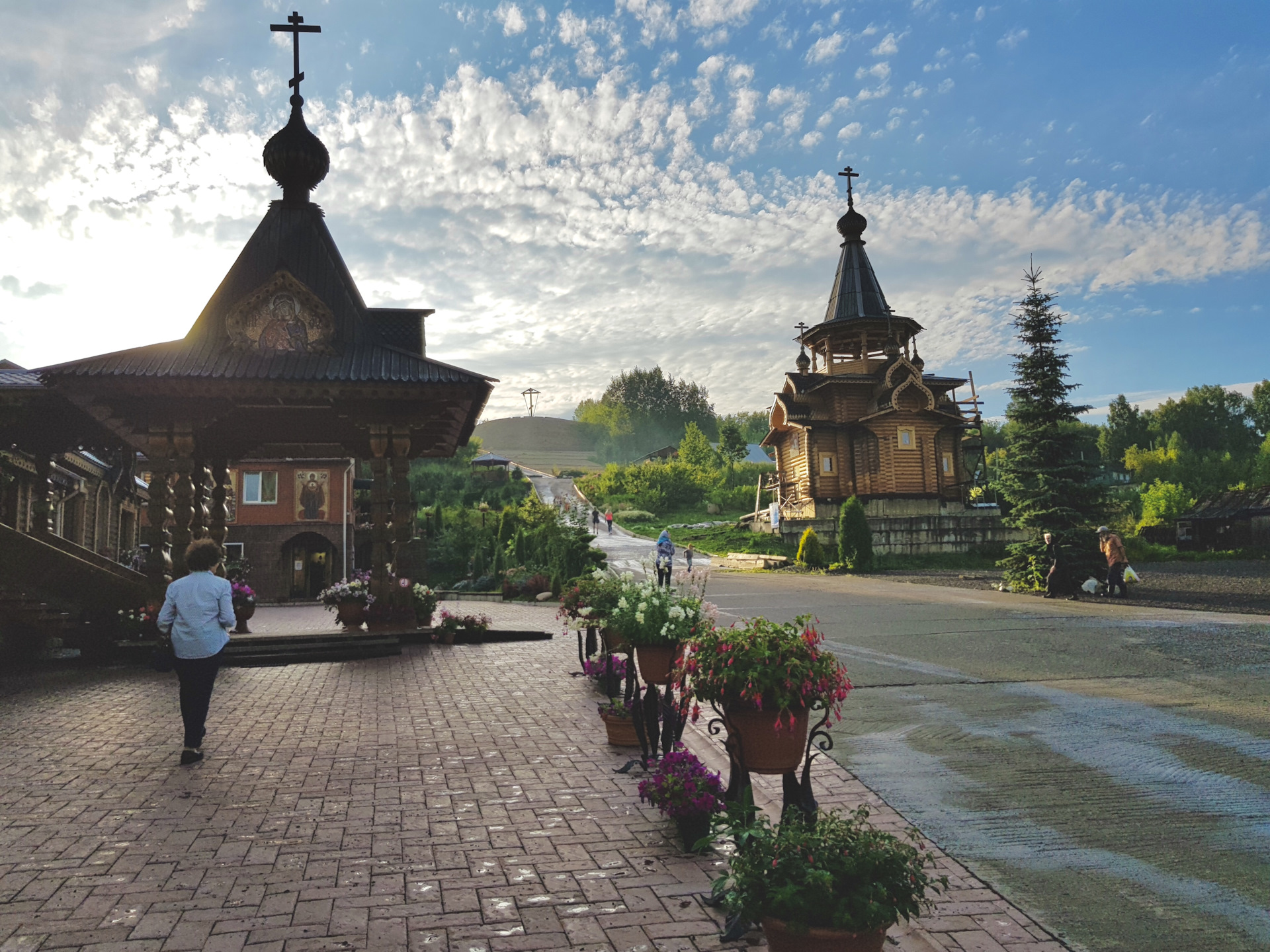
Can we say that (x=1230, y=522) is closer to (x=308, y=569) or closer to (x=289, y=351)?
(x=289, y=351)

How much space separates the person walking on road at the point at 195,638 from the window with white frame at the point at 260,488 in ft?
103

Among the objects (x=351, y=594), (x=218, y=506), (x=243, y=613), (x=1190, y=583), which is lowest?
(x=1190, y=583)

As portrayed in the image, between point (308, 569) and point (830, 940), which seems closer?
point (830, 940)

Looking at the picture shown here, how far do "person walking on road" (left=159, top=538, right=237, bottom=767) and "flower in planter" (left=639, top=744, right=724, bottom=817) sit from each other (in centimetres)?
370

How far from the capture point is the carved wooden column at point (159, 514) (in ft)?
41.8

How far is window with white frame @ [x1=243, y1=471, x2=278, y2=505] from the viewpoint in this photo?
117 feet

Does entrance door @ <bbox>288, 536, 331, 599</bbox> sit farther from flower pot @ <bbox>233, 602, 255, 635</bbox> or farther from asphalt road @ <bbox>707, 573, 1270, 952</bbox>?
asphalt road @ <bbox>707, 573, 1270, 952</bbox>

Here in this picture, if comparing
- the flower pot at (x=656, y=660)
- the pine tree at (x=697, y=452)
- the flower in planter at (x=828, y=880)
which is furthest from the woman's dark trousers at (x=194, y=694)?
the pine tree at (x=697, y=452)

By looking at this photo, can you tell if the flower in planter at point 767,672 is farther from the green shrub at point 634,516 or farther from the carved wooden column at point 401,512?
the green shrub at point 634,516

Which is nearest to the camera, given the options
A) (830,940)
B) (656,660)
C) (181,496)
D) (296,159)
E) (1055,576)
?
(830,940)

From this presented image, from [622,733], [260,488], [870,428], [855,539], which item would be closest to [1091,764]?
[622,733]

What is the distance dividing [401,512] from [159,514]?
143 inches

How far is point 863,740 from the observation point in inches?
273

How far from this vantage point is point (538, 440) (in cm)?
15112
